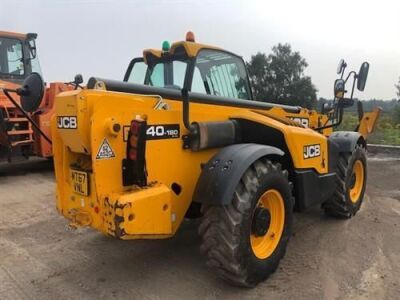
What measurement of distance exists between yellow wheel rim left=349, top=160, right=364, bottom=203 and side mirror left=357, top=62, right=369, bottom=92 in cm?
101

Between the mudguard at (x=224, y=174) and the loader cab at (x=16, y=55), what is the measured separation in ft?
25.6

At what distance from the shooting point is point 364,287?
3701 millimetres

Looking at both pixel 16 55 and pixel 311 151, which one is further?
pixel 16 55

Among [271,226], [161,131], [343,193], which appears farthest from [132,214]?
[343,193]

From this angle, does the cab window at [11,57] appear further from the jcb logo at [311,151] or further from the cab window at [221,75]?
the jcb logo at [311,151]

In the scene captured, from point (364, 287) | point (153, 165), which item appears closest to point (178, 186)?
point (153, 165)

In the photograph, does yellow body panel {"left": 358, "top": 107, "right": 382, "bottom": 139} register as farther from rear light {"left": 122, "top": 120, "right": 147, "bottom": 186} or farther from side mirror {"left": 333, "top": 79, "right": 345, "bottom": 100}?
rear light {"left": 122, "top": 120, "right": 147, "bottom": 186}

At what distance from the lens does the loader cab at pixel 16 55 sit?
32.7ft

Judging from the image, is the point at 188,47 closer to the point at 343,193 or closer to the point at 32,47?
the point at 343,193

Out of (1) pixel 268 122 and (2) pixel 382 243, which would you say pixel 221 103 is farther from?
(2) pixel 382 243

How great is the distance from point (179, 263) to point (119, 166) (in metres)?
1.37

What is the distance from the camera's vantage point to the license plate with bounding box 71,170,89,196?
3.52 meters

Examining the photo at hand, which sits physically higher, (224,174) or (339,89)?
(339,89)

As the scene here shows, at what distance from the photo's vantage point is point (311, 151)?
4699 mm
